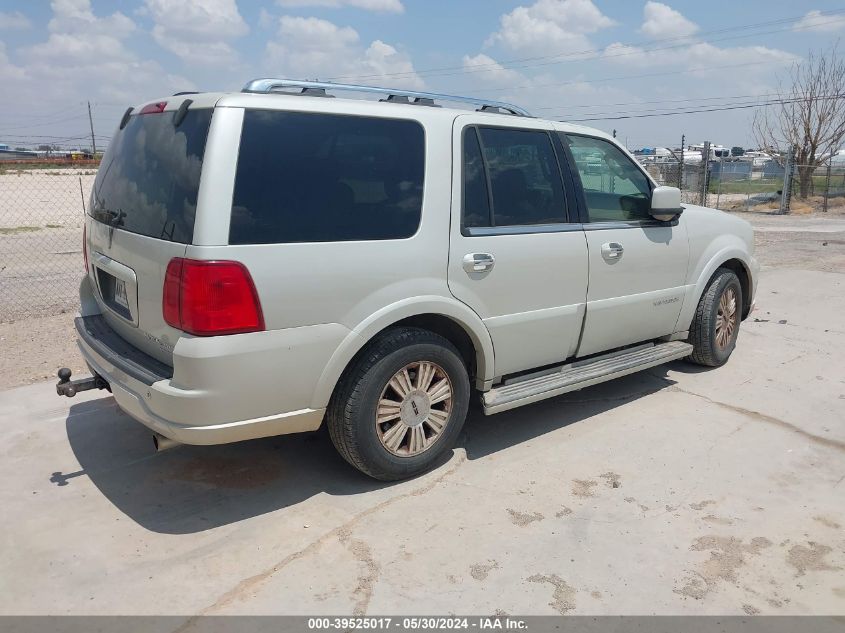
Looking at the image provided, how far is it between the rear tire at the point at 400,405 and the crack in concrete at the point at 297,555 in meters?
0.12

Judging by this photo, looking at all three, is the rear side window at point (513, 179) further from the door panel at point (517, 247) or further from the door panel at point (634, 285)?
the door panel at point (634, 285)

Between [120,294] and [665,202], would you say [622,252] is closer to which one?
[665,202]

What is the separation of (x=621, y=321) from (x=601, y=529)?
1.74m

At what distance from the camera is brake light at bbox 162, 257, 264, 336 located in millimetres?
3053

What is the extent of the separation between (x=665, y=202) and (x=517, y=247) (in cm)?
136

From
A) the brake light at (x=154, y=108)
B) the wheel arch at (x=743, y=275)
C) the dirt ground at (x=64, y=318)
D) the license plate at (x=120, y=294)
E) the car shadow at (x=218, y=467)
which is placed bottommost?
the car shadow at (x=218, y=467)

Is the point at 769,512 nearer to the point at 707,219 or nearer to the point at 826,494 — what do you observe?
the point at 826,494

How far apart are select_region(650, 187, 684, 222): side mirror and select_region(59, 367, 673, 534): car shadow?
1455mm

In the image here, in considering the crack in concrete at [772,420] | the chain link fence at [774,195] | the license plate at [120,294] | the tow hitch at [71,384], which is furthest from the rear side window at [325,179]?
the chain link fence at [774,195]

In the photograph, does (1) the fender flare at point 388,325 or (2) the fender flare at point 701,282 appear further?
(2) the fender flare at point 701,282

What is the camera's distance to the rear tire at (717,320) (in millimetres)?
5602

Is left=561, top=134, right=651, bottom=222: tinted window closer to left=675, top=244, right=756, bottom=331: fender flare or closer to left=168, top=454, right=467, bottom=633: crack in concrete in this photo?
left=675, top=244, right=756, bottom=331: fender flare
